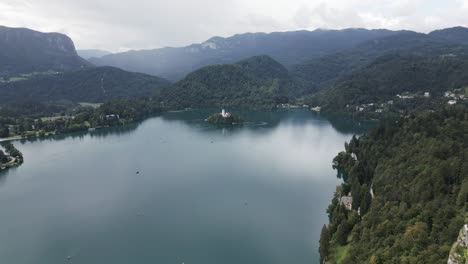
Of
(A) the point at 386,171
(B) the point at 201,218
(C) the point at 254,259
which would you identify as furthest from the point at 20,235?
(A) the point at 386,171

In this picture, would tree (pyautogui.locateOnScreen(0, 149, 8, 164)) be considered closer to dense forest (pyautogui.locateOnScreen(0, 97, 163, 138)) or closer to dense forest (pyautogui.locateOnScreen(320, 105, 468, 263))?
dense forest (pyautogui.locateOnScreen(0, 97, 163, 138))

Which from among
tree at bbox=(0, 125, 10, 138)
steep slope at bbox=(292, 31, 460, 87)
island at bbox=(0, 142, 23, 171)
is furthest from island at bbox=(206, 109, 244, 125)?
steep slope at bbox=(292, 31, 460, 87)

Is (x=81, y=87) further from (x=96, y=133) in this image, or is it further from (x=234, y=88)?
(x=96, y=133)

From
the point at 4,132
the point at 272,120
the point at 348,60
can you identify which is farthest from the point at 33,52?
the point at 348,60

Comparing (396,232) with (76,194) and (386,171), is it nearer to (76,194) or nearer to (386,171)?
(386,171)

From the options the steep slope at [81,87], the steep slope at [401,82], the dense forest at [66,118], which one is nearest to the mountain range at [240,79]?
the steep slope at [81,87]

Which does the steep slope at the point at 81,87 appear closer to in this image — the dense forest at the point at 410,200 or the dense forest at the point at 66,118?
the dense forest at the point at 66,118
